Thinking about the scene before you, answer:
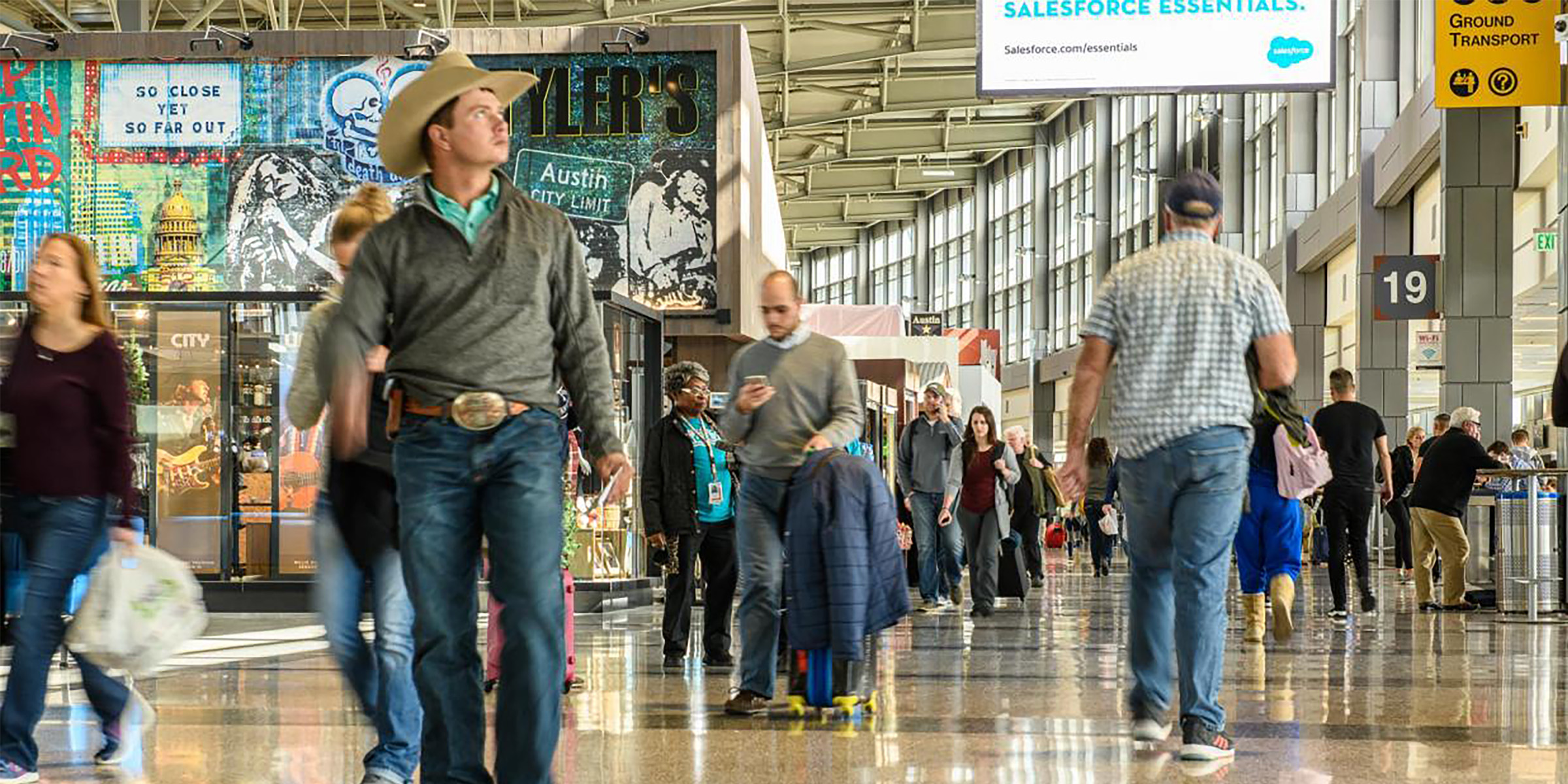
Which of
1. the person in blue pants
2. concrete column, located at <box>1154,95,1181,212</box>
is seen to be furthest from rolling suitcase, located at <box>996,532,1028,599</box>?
concrete column, located at <box>1154,95,1181,212</box>

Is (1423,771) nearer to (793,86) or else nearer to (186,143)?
(186,143)

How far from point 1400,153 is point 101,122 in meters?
14.2

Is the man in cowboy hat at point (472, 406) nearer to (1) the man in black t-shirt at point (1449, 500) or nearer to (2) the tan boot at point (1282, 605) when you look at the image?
(2) the tan boot at point (1282, 605)

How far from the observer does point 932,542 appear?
14469mm

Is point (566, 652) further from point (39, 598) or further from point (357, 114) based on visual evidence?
point (357, 114)

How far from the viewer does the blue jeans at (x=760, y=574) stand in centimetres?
720

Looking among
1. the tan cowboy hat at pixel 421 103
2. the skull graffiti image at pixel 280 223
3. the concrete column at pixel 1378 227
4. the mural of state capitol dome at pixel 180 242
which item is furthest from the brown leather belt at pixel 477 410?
the concrete column at pixel 1378 227

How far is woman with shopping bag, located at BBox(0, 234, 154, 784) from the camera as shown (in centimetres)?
550

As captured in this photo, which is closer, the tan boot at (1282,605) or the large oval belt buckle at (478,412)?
the large oval belt buckle at (478,412)

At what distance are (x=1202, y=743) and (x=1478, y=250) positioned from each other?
14369mm

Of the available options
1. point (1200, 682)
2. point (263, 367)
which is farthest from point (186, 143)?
point (1200, 682)

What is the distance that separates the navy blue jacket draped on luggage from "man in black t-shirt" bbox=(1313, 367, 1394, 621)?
6950mm

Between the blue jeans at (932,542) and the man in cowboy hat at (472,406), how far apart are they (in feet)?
33.9

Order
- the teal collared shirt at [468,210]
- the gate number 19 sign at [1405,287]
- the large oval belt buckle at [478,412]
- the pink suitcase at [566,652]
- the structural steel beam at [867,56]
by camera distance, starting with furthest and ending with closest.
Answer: the structural steel beam at [867,56] → the gate number 19 sign at [1405,287] → the pink suitcase at [566,652] → the teal collared shirt at [468,210] → the large oval belt buckle at [478,412]
